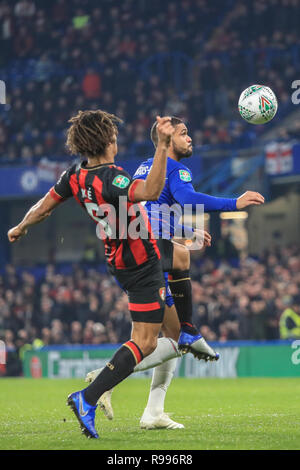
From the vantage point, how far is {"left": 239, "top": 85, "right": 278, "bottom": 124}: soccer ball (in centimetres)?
786

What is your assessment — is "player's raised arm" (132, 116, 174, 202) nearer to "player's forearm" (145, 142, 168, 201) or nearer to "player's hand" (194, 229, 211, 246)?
"player's forearm" (145, 142, 168, 201)

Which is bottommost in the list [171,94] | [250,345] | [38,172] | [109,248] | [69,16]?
[250,345]

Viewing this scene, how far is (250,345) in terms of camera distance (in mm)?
17656

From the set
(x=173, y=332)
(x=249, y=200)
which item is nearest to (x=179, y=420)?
(x=173, y=332)

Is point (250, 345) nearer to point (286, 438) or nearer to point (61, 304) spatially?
point (61, 304)

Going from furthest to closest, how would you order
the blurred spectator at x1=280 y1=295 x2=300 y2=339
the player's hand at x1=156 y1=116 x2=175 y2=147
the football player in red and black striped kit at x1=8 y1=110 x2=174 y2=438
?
1. the blurred spectator at x1=280 y1=295 x2=300 y2=339
2. the football player in red and black striped kit at x1=8 y1=110 x2=174 y2=438
3. the player's hand at x1=156 y1=116 x2=175 y2=147

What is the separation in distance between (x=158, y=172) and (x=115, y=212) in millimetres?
553

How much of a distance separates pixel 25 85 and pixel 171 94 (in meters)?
6.04

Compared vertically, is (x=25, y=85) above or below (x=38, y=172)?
above

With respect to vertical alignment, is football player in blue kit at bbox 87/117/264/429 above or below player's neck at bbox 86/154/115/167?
below

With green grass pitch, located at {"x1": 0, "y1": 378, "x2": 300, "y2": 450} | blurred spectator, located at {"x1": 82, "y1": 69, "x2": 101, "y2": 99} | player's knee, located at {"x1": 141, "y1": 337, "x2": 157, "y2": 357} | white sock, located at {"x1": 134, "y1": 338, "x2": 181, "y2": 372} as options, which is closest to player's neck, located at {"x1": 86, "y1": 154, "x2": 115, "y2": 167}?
player's knee, located at {"x1": 141, "y1": 337, "x2": 157, "y2": 357}

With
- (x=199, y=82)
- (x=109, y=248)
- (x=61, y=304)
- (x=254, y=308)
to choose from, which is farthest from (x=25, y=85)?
(x=109, y=248)

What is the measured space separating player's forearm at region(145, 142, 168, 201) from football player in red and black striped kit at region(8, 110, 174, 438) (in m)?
0.17

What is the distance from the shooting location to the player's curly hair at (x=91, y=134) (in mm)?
6090
